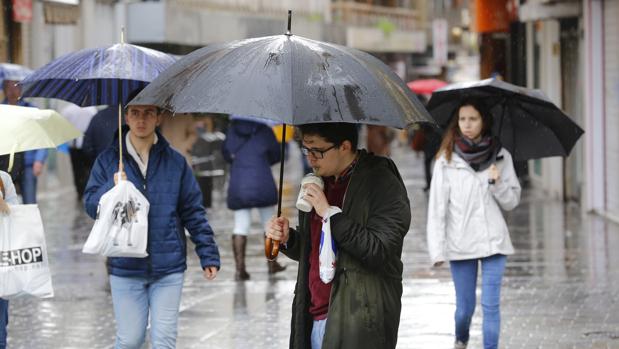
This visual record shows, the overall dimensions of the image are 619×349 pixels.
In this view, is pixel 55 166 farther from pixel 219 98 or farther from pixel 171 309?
pixel 219 98

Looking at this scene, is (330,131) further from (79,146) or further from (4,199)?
(79,146)

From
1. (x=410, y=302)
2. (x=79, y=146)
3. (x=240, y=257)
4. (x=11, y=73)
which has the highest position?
(x=11, y=73)

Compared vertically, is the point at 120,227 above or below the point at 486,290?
above

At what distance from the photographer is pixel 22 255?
666cm

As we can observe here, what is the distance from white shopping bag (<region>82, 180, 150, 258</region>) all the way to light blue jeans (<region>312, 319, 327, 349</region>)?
60.3 inches

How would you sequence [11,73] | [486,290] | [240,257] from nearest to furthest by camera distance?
[486,290], [240,257], [11,73]

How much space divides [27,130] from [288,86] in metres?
2.38

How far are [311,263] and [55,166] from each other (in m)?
19.7

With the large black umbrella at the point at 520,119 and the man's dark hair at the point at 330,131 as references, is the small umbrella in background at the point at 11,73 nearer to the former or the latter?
the large black umbrella at the point at 520,119

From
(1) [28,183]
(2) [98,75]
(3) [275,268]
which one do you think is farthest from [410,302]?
(1) [28,183]

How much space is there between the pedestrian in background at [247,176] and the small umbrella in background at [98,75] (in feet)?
14.1

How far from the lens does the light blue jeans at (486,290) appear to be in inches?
319

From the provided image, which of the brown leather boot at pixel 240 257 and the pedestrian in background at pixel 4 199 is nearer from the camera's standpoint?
the pedestrian in background at pixel 4 199

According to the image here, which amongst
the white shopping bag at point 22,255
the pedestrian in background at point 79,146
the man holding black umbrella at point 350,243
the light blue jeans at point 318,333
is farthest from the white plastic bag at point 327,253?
the pedestrian in background at point 79,146
